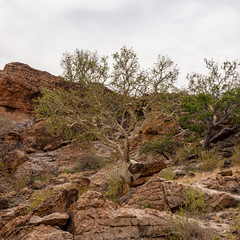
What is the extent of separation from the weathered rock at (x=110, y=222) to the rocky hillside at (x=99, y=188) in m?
0.02

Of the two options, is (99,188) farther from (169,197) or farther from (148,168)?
(169,197)

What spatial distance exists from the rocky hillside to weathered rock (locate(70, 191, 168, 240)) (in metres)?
0.02

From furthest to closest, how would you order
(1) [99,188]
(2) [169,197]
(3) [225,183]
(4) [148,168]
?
(1) [99,188] < (4) [148,168] < (3) [225,183] < (2) [169,197]

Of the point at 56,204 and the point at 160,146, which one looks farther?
the point at 160,146

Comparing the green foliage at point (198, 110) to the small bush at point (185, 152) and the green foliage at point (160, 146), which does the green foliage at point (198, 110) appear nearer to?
the small bush at point (185, 152)

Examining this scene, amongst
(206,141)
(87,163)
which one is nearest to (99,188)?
(87,163)

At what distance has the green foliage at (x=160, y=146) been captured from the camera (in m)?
17.8

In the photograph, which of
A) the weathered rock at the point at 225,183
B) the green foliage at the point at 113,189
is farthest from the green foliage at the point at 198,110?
the green foliage at the point at 113,189

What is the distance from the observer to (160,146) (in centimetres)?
1794

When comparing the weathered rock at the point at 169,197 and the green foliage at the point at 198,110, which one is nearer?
the weathered rock at the point at 169,197

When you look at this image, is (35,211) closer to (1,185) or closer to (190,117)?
(1,185)

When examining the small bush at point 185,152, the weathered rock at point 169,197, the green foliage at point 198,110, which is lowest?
the weathered rock at point 169,197

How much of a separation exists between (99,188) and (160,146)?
765cm

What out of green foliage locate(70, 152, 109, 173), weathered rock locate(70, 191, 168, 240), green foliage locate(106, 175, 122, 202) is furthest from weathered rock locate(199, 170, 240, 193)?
green foliage locate(70, 152, 109, 173)
